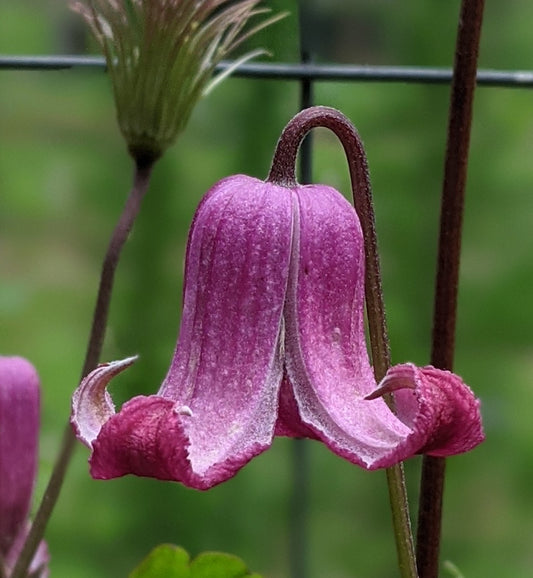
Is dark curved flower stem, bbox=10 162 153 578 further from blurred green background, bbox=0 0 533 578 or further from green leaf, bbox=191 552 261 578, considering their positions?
blurred green background, bbox=0 0 533 578

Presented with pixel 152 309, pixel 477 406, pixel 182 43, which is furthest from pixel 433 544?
pixel 152 309

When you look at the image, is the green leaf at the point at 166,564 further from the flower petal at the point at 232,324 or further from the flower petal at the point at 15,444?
the flower petal at the point at 232,324

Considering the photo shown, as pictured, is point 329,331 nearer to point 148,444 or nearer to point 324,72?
point 148,444

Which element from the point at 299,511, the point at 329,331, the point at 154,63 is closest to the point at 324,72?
the point at 154,63

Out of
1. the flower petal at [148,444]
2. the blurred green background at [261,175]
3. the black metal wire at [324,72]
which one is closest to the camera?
the flower petal at [148,444]

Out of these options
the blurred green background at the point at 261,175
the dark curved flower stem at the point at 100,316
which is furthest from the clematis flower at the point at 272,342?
the blurred green background at the point at 261,175

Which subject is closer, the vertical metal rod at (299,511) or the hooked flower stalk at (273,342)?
the hooked flower stalk at (273,342)

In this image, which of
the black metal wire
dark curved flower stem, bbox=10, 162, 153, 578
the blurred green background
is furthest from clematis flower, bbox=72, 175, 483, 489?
the blurred green background

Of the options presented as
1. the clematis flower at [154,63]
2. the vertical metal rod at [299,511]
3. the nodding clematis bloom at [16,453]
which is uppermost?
the clematis flower at [154,63]
